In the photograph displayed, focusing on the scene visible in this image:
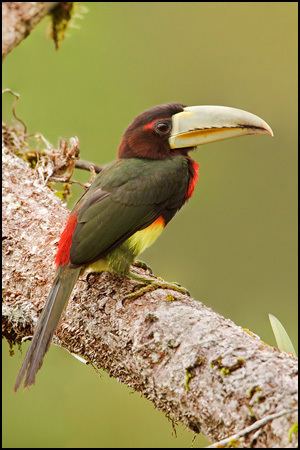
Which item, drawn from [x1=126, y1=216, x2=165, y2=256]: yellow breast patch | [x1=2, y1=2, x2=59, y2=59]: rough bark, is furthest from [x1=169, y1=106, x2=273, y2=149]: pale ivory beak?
[x1=2, y1=2, x2=59, y2=59]: rough bark

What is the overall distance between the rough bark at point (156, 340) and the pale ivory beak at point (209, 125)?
1.90 feet

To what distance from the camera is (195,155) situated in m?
7.24

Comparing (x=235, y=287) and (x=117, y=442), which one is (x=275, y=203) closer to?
(x=235, y=287)

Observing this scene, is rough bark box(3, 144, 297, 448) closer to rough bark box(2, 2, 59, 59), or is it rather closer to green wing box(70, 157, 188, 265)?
green wing box(70, 157, 188, 265)

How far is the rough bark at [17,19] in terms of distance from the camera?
415cm

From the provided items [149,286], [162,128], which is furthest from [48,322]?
[162,128]

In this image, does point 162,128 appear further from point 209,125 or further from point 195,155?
point 195,155

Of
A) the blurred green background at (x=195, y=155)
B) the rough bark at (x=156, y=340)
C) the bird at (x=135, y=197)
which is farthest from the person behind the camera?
the blurred green background at (x=195, y=155)

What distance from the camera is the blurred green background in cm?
657

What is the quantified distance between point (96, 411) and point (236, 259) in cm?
152

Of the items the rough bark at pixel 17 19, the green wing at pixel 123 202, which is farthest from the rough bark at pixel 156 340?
the rough bark at pixel 17 19

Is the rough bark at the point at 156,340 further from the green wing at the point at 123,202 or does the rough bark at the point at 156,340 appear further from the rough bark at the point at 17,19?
the rough bark at the point at 17,19

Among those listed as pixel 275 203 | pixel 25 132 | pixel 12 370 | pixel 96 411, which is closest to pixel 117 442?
pixel 96 411

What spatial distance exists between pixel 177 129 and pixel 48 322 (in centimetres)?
104
